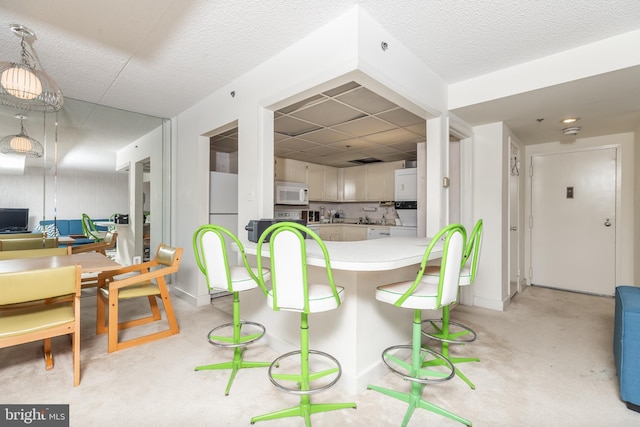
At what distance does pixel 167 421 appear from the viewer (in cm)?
156

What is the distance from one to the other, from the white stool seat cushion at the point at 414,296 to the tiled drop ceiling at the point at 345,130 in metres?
1.71

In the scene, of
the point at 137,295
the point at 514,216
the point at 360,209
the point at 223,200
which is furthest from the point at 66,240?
the point at 514,216

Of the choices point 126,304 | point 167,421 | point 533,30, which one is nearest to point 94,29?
point 167,421

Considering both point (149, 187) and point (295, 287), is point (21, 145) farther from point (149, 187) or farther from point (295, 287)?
point (295, 287)

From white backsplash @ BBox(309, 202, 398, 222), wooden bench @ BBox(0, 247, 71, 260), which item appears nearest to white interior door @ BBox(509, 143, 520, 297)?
white backsplash @ BBox(309, 202, 398, 222)

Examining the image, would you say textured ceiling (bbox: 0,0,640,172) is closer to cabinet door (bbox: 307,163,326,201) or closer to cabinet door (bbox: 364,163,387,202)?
cabinet door (bbox: 364,163,387,202)

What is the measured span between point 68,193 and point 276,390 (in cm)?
336

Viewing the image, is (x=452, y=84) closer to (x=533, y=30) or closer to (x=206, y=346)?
(x=533, y=30)

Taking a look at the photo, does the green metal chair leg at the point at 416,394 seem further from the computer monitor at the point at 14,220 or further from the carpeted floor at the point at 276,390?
the computer monitor at the point at 14,220

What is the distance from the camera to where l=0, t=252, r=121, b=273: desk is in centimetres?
214

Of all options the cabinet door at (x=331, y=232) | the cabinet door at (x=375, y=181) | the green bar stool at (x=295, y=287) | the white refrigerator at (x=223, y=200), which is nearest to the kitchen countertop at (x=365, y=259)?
the green bar stool at (x=295, y=287)

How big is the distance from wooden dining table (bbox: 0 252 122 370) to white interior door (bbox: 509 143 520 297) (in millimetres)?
4207

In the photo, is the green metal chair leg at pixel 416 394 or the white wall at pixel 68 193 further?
the white wall at pixel 68 193

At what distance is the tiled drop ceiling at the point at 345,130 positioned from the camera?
9.48 ft
